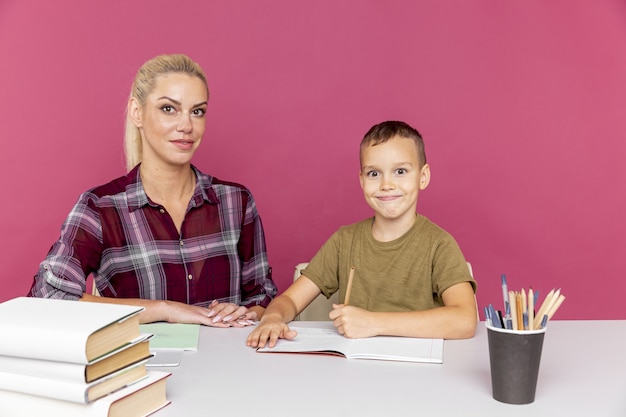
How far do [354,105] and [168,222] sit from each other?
1.14 metres

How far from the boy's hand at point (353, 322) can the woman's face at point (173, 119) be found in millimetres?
888

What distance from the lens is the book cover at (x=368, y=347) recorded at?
1641 mm

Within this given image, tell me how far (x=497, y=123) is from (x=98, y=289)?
1.79 meters

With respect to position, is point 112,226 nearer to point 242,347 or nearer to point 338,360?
point 242,347

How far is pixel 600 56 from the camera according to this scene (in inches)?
128

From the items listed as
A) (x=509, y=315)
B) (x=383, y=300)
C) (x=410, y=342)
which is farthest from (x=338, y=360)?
(x=383, y=300)

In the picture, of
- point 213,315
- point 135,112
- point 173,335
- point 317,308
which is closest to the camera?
point 173,335

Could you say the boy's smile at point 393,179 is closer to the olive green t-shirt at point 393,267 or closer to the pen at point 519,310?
the olive green t-shirt at point 393,267

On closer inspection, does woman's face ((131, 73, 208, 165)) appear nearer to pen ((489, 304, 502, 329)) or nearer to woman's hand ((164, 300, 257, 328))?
woman's hand ((164, 300, 257, 328))

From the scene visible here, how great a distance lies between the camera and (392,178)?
2.17 metres

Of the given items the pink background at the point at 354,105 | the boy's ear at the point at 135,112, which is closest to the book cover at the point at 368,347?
the boy's ear at the point at 135,112

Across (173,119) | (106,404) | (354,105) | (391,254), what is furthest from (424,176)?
(106,404)

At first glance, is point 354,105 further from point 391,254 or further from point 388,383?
point 388,383

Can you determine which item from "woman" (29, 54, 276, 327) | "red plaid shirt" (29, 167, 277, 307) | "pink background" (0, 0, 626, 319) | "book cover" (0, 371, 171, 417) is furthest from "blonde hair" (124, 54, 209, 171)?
"book cover" (0, 371, 171, 417)
